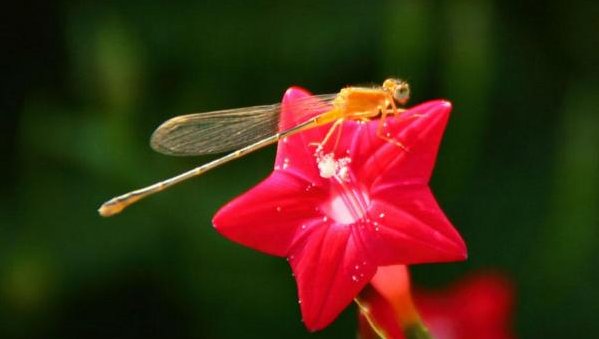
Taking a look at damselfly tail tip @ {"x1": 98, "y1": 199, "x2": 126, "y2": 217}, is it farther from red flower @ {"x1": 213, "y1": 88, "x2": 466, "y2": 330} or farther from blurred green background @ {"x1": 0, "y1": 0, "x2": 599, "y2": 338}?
blurred green background @ {"x1": 0, "y1": 0, "x2": 599, "y2": 338}

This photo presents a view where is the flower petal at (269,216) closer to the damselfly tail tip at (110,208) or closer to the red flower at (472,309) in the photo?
the damselfly tail tip at (110,208)

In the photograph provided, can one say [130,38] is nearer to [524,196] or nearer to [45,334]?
[45,334]

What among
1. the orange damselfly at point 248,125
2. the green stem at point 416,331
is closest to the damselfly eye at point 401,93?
the orange damselfly at point 248,125

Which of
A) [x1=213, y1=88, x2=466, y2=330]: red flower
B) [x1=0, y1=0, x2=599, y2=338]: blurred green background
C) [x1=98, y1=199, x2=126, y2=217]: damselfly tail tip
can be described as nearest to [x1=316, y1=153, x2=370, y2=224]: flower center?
[x1=213, y1=88, x2=466, y2=330]: red flower

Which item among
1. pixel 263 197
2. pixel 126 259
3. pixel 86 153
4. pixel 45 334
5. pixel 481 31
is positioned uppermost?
pixel 263 197

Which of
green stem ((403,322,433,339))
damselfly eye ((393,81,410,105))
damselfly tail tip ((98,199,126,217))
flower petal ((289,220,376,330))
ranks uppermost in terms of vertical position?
damselfly eye ((393,81,410,105))

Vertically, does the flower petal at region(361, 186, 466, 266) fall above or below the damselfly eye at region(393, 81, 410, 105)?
below

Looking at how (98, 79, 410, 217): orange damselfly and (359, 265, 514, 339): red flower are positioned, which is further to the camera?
(359, 265, 514, 339): red flower

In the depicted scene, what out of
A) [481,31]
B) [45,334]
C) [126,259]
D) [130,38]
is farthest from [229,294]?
[481,31]
